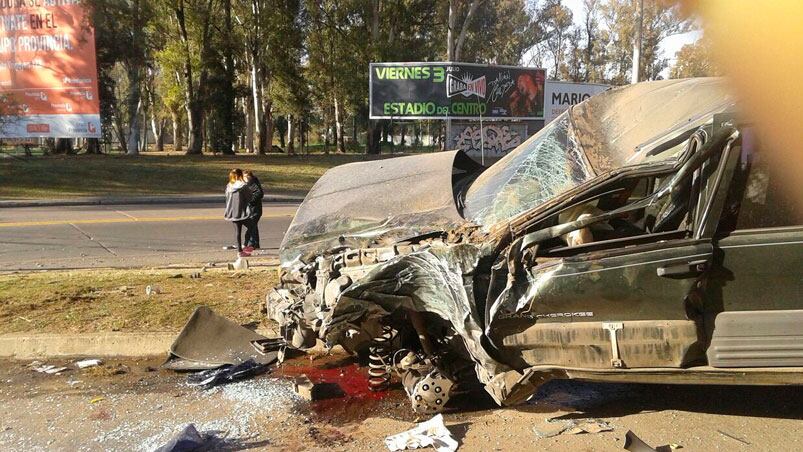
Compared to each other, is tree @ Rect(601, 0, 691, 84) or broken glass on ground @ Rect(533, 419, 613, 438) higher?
tree @ Rect(601, 0, 691, 84)

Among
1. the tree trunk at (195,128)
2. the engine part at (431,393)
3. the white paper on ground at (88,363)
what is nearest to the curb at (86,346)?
the white paper on ground at (88,363)

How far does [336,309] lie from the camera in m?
3.80

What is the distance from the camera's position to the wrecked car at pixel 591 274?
10.7 ft

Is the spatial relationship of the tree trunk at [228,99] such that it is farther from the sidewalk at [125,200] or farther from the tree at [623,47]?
the tree at [623,47]

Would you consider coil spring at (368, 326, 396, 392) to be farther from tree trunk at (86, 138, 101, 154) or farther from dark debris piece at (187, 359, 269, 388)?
tree trunk at (86, 138, 101, 154)

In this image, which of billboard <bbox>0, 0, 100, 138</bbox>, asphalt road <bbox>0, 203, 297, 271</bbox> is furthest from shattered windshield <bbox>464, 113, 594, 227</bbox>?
billboard <bbox>0, 0, 100, 138</bbox>

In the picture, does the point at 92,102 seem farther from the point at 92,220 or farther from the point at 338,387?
the point at 338,387

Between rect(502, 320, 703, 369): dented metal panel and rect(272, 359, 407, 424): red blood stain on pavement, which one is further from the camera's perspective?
rect(272, 359, 407, 424): red blood stain on pavement

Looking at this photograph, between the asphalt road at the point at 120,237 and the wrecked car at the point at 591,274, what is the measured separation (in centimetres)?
578

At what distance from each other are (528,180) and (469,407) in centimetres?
152

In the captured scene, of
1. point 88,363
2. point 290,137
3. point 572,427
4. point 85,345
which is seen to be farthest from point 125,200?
point 290,137

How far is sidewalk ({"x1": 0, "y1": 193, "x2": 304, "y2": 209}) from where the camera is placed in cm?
1788

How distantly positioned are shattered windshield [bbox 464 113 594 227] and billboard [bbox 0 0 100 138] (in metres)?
26.0

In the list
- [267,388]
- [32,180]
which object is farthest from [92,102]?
[267,388]
